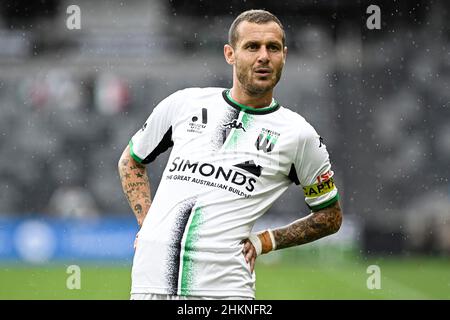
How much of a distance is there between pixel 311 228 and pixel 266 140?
53cm

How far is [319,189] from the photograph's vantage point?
183 inches

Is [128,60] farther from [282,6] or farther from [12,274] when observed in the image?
[12,274]

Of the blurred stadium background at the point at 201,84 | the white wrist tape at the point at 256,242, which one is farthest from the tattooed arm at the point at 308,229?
the blurred stadium background at the point at 201,84

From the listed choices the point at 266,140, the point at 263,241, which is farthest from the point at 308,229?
the point at 266,140

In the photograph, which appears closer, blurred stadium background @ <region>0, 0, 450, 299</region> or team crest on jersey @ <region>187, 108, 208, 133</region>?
team crest on jersey @ <region>187, 108, 208, 133</region>

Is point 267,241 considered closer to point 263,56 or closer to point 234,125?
point 234,125

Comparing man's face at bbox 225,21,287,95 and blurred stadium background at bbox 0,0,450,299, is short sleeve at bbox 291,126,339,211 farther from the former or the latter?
blurred stadium background at bbox 0,0,450,299

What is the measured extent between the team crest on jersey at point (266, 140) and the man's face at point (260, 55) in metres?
0.18

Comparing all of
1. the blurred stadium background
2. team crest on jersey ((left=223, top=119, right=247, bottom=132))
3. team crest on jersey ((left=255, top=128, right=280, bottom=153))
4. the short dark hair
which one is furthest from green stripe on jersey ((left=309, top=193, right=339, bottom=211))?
the blurred stadium background

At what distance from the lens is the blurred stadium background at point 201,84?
20578 mm

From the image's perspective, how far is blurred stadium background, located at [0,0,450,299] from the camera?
67.5 feet

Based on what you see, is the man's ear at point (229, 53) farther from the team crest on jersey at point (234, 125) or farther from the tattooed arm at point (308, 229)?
the tattooed arm at point (308, 229)

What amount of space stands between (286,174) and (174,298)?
2.47ft
